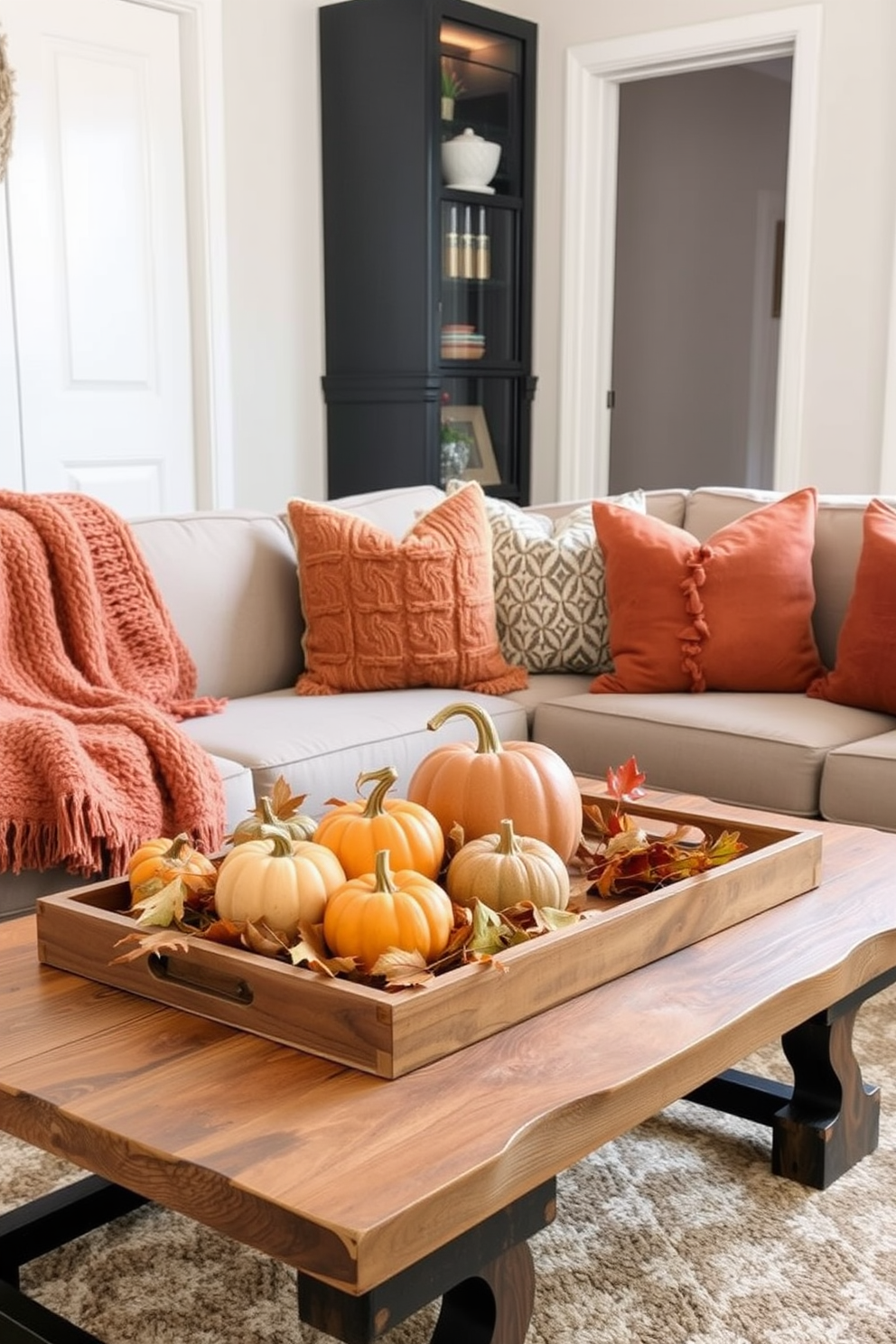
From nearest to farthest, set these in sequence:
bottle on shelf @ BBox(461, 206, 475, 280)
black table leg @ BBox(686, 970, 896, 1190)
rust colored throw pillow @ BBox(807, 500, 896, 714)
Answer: black table leg @ BBox(686, 970, 896, 1190) → rust colored throw pillow @ BBox(807, 500, 896, 714) → bottle on shelf @ BBox(461, 206, 475, 280)

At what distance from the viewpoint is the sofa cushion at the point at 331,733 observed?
101 inches

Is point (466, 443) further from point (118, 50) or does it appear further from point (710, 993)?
point (710, 993)

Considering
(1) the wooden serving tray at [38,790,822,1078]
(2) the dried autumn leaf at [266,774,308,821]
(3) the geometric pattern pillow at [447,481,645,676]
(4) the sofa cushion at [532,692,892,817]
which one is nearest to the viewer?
(1) the wooden serving tray at [38,790,822,1078]

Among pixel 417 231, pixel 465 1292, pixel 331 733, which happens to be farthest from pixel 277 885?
pixel 417 231

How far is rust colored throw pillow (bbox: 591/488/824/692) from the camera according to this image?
3020mm

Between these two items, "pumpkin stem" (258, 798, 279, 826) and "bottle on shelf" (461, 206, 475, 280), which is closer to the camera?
"pumpkin stem" (258, 798, 279, 826)

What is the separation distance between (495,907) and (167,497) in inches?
135

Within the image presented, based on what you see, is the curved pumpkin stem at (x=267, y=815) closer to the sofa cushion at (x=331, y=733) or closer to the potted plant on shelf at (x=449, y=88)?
the sofa cushion at (x=331, y=733)

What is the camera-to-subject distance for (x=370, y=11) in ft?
15.5

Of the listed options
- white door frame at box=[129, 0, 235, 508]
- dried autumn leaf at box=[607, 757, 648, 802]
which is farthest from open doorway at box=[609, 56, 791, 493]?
dried autumn leaf at box=[607, 757, 648, 802]

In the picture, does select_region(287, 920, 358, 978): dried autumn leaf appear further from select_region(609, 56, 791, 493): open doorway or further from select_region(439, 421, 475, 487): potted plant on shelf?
select_region(609, 56, 791, 493): open doorway

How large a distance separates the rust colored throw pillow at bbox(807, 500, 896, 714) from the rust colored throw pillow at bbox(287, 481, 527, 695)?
697 mm

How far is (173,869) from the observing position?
4.90 ft

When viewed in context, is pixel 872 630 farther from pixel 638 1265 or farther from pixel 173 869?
pixel 173 869
